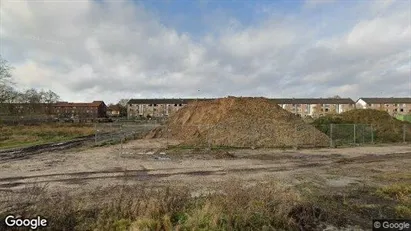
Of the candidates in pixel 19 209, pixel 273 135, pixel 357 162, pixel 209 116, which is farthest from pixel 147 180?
pixel 209 116

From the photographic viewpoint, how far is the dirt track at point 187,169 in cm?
1161

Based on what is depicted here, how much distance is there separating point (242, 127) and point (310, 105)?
11175 cm

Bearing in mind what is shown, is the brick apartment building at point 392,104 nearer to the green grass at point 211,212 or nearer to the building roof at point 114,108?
the building roof at point 114,108

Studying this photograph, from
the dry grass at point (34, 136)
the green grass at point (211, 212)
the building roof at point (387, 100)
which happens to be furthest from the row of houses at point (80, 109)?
the building roof at point (387, 100)

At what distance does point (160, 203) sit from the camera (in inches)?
270

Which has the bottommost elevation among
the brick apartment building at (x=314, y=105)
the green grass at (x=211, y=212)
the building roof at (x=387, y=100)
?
the green grass at (x=211, y=212)

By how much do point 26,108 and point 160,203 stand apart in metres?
85.6

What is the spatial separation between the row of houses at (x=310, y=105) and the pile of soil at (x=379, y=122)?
85588mm

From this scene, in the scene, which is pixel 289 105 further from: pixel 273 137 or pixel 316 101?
pixel 273 137

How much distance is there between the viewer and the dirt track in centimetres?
1161

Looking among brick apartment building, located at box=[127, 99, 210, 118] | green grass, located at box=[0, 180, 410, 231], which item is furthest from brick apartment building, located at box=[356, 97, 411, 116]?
green grass, located at box=[0, 180, 410, 231]

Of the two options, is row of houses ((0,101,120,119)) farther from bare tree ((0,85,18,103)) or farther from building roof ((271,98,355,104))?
building roof ((271,98,355,104))

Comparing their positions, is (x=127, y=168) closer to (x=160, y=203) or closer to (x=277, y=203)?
(x=160, y=203)

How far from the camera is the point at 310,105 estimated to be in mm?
129375
